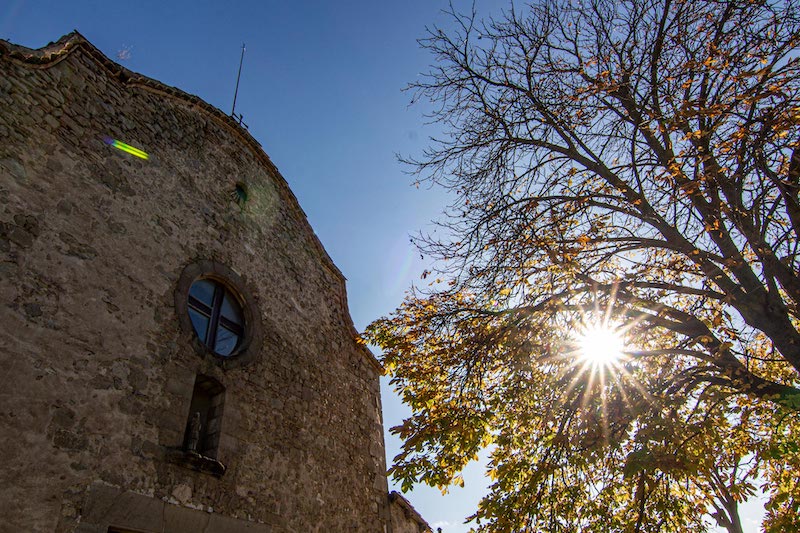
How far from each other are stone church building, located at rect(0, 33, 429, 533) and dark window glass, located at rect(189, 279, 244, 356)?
27 millimetres

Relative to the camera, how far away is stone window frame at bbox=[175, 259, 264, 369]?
6758mm

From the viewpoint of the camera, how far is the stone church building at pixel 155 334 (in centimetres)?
500

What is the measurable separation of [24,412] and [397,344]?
4.09 metres

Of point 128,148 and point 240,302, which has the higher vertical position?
point 128,148

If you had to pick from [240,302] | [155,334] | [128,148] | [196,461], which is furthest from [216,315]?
[128,148]

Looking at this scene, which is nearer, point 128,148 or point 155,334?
point 155,334

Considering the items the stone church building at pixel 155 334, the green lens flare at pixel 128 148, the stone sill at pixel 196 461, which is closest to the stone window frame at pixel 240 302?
the stone church building at pixel 155 334

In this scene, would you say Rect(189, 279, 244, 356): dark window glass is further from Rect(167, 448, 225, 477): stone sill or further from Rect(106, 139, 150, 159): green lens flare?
Rect(106, 139, 150, 159): green lens flare

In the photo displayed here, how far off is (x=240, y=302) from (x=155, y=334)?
1767 mm

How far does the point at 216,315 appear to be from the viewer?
7484 mm

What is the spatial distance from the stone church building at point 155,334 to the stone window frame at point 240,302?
2 cm

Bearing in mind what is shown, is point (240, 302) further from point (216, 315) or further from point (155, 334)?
point (155, 334)

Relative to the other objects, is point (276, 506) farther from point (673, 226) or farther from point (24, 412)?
point (673, 226)

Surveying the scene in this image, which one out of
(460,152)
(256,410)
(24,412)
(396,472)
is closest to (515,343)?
(396,472)
